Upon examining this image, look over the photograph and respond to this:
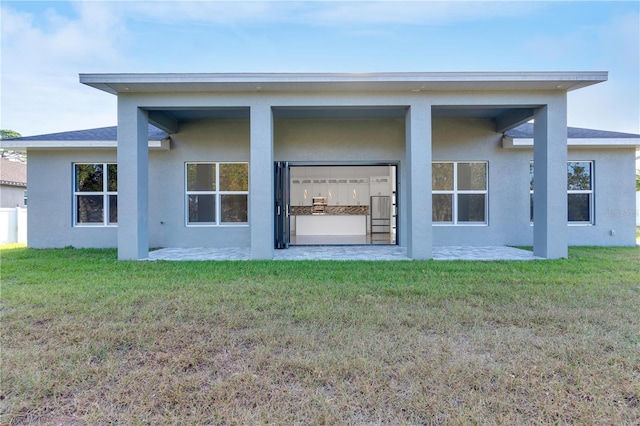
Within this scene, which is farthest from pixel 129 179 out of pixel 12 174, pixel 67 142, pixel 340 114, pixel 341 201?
pixel 12 174

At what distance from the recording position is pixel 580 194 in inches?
369

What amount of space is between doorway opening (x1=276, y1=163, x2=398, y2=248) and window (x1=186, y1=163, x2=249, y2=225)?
3.61 metres

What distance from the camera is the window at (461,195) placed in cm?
927

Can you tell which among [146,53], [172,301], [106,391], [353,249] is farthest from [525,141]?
[146,53]

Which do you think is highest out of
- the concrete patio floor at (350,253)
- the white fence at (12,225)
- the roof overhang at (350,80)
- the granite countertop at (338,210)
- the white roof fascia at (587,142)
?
the roof overhang at (350,80)

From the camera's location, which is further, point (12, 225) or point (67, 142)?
point (12, 225)

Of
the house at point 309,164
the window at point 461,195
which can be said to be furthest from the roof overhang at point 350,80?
the window at point 461,195

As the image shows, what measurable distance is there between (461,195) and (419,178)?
116 inches

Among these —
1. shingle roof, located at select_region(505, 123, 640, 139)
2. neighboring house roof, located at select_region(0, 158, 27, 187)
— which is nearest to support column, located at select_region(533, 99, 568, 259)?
shingle roof, located at select_region(505, 123, 640, 139)

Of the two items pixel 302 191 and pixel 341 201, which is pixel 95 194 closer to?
pixel 302 191

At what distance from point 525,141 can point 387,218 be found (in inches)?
265

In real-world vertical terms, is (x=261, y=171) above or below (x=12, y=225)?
above

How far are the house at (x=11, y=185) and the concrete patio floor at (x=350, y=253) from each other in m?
14.7

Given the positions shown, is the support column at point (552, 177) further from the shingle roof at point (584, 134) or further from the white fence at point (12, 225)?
the white fence at point (12, 225)
